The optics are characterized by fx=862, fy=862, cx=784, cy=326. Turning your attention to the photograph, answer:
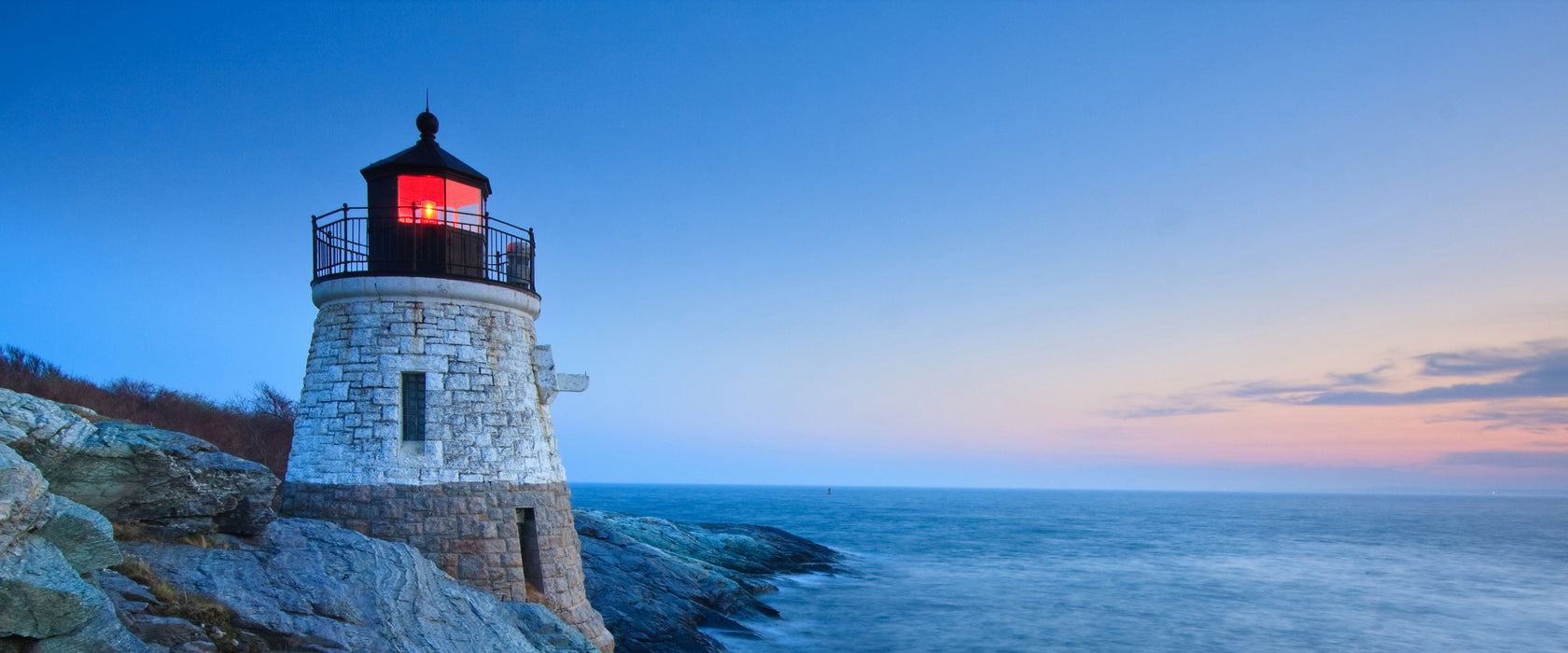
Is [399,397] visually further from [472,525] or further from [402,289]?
[472,525]

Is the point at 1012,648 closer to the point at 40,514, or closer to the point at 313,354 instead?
the point at 313,354

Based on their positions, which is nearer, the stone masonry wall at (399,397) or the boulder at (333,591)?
the boulder at (333,591)

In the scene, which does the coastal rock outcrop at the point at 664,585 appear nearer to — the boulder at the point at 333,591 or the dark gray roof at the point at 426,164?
the boulder at the point at 333,591

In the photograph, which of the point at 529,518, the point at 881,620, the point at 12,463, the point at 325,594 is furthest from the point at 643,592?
the point at 12,463

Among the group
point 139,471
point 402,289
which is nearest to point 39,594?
point 139,471

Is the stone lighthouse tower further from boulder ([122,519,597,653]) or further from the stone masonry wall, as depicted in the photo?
boulder ([122,519,597,653])

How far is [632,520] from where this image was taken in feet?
106

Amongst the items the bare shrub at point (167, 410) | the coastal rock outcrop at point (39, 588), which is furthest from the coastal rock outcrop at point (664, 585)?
the coastal rock outcrop at point (39, 588)

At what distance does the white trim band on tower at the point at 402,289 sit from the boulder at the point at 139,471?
9.37 ft

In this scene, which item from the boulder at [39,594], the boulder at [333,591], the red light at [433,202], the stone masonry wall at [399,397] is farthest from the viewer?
the red light at [433,202]

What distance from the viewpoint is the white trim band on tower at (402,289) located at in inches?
404

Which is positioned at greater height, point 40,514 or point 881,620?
point 40,514

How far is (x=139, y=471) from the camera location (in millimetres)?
7125

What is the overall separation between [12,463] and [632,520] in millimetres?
27661
